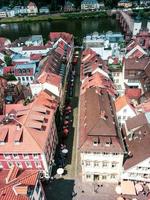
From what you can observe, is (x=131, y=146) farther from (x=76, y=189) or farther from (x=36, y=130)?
(x=36, y=130)

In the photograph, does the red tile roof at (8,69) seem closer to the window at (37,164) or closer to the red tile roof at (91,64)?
the red tile roof at (91,64)

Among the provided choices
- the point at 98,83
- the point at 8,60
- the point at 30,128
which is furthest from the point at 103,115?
the point at 8,60

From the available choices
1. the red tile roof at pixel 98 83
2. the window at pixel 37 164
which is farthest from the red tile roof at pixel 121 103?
the window at pixel 37 164

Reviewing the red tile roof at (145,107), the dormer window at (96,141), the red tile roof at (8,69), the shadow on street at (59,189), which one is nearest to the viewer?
the dormer window at (96,141)

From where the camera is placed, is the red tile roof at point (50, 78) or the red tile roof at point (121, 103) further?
the red tile roof at point (50, 78)

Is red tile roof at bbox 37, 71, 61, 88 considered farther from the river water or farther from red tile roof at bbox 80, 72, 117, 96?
the river water
